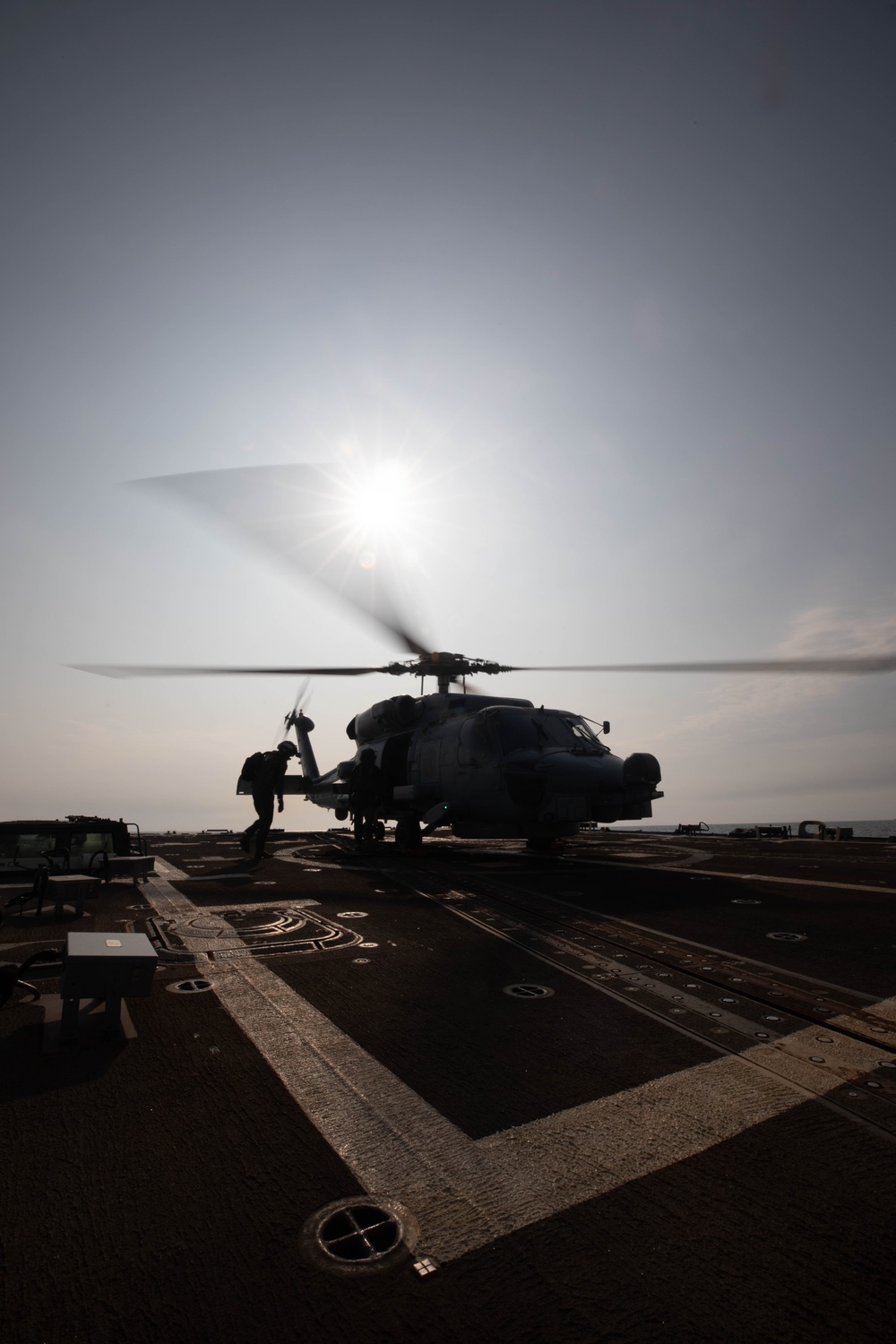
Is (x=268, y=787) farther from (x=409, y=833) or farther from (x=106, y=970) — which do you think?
(x=106, y=970)

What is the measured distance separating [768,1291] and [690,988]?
139 inches

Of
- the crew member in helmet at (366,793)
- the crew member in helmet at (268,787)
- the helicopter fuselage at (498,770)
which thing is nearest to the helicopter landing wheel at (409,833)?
the helicopter fuselage at (498,770)

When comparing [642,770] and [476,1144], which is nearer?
[476,1144]

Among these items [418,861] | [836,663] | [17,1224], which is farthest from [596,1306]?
[418,861]

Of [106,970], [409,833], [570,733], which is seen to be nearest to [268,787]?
[409,833]

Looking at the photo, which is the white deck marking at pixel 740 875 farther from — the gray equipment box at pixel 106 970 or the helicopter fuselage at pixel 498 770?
the gray equipment box at pixel 106 970

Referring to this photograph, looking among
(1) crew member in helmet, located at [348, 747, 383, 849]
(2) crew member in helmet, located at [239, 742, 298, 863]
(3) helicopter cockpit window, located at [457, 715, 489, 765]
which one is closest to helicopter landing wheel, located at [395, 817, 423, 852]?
(1) crew member in helmet, located at [348, 747, 383, 849]

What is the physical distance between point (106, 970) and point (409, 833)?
14.9 metres

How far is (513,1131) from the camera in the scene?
3209mm

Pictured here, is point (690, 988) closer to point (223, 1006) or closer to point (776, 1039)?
point (776, 1039)

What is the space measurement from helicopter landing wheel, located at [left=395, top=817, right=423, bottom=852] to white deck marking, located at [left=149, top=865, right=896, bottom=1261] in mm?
14461

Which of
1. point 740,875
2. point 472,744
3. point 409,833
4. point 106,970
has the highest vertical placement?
point 472,744

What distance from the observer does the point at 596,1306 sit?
211cm

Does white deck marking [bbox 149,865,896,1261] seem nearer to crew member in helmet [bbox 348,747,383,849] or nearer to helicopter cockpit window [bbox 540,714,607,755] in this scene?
helicopter cockpit window [bbox 540,714,607,755]
